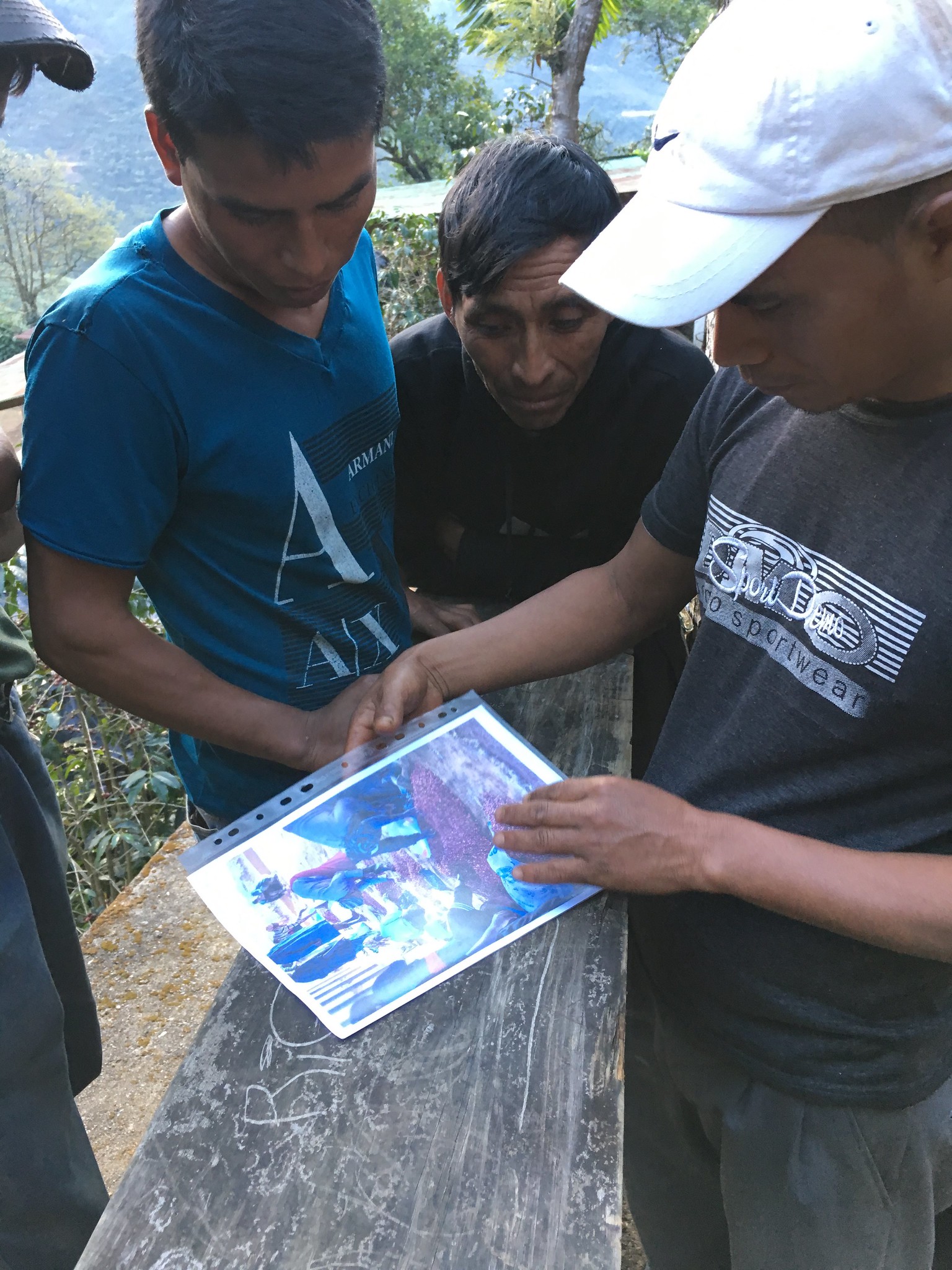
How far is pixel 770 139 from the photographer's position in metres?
0.90

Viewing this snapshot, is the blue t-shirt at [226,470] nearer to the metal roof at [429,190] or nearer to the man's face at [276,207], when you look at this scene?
the man's face at [276,207]

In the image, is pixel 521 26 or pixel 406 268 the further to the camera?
pixel 521 26

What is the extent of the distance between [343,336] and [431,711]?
62cm

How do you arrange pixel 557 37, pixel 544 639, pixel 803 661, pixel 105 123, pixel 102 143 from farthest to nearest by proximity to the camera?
pixel 105 123, pixel 102 143, pixel 557 37, pixel 544 639, pixel 803 661

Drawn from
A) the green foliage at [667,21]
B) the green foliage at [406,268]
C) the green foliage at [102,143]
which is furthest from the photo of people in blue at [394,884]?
the green foliage at [667,21]

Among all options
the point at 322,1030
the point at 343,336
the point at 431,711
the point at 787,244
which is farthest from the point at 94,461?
the point at 787,244

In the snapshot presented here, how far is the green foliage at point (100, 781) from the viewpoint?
124 inches

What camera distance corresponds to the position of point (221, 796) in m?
1.66

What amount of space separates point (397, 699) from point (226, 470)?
0.42 m

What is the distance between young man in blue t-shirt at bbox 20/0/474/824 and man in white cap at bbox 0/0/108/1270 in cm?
20

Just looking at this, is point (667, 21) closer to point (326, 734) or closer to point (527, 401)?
point (527, 401)

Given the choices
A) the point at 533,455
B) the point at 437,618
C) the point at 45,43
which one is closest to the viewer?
the point at 45,43

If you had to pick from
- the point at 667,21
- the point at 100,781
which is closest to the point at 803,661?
the point at 100,781

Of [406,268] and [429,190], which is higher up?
[406,268]
